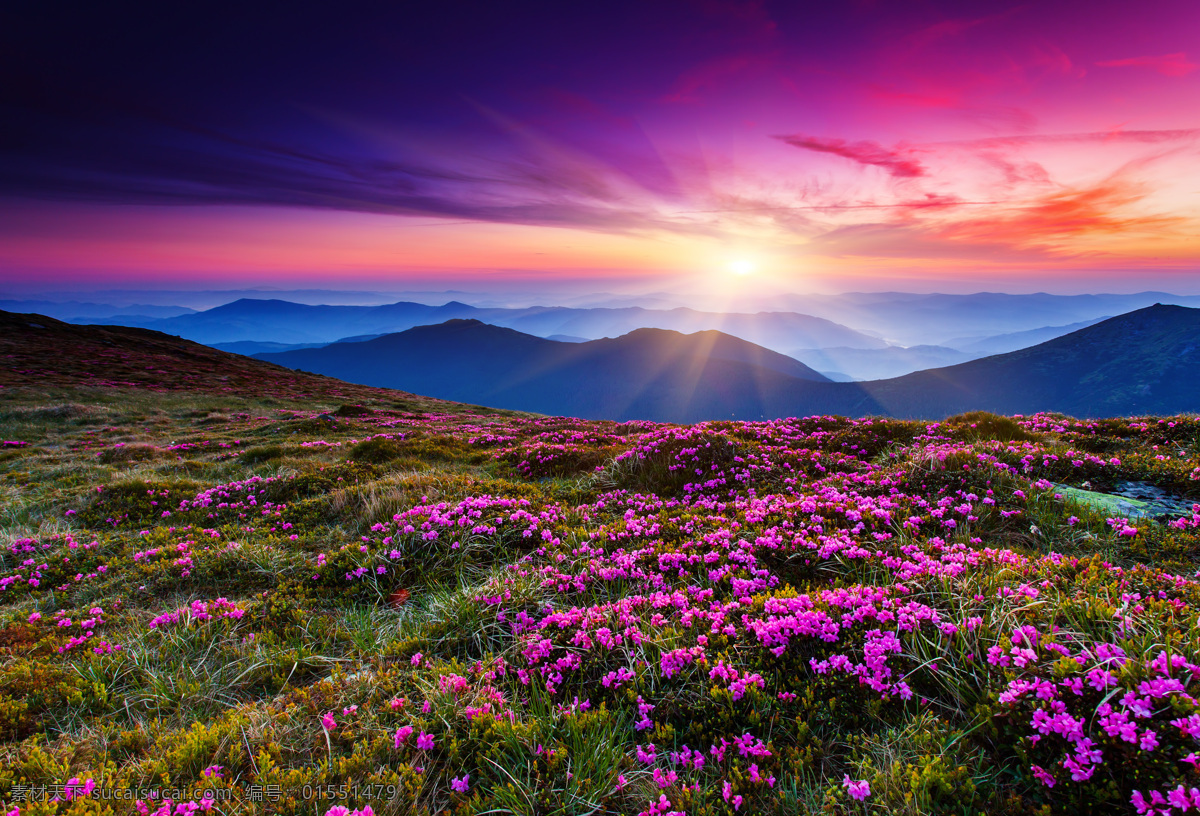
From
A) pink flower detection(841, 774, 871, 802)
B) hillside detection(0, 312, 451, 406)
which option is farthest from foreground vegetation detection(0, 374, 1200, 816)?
hillside detection(0, 312, 451, 406)

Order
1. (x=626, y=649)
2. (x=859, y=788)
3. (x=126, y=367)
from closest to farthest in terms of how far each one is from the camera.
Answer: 1. (x=859, y=788)
2. (x=626, y=649)
3. (x=126, y=367)

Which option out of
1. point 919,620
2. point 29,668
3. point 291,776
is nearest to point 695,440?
point 919,620

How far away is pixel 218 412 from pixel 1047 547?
4736cm

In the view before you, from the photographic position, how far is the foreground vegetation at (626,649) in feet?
10.9

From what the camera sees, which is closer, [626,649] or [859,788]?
[859,788]

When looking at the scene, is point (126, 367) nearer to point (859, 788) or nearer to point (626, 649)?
point (626, 649)

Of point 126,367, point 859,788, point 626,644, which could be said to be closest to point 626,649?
point 626,644

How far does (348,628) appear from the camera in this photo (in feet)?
19.1

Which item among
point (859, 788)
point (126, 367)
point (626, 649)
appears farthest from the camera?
point (126, 367)

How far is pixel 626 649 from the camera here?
469 cm

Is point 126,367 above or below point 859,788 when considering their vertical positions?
above

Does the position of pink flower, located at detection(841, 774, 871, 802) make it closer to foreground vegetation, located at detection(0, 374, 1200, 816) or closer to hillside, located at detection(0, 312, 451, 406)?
foreground vegetation, located at detection(0, 374, 1200, 816)

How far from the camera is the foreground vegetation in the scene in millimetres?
3330

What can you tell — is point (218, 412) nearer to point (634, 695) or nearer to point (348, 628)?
point (348, 628)
